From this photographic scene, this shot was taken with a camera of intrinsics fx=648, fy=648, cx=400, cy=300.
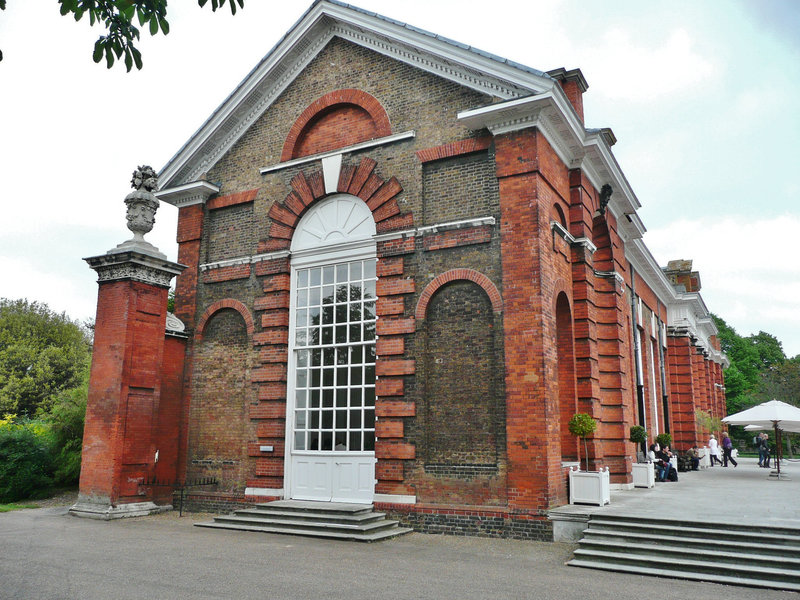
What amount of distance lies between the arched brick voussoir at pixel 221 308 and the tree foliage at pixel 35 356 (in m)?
30.5

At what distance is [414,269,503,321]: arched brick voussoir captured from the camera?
12680 mm

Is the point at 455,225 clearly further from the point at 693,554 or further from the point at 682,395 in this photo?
the point at 682,395

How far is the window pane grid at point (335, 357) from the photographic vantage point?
1402cm

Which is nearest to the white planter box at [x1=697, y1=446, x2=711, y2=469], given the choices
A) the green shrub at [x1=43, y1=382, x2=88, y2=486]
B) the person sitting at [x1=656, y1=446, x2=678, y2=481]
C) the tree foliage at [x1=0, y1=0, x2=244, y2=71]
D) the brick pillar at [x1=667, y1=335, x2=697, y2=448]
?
the brick pillar at [x1=667, y1=335, x2=697, y2=448]

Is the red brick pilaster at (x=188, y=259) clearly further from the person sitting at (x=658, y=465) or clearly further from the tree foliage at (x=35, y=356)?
the tree foliage at (x=35, y=356)

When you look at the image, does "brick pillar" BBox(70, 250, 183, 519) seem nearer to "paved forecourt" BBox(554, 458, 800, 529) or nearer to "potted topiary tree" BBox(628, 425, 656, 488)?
"paved forecourt" BBox(554, 458, 800, 529)

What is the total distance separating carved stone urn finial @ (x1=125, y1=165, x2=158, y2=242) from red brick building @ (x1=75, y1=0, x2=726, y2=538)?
58.3 inches

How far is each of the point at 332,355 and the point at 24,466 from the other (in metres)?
9.46

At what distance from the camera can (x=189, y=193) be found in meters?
17.1

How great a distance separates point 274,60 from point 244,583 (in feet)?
41.7

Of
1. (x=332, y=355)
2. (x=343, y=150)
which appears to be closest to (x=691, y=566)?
(x=332, y=355)

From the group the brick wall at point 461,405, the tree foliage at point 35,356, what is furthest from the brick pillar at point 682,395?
the tree foliage at point 35,356

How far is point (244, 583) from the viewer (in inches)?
311

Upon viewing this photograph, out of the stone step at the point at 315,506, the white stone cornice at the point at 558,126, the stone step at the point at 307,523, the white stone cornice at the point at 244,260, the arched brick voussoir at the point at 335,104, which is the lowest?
the stone step at the point at 307,523
